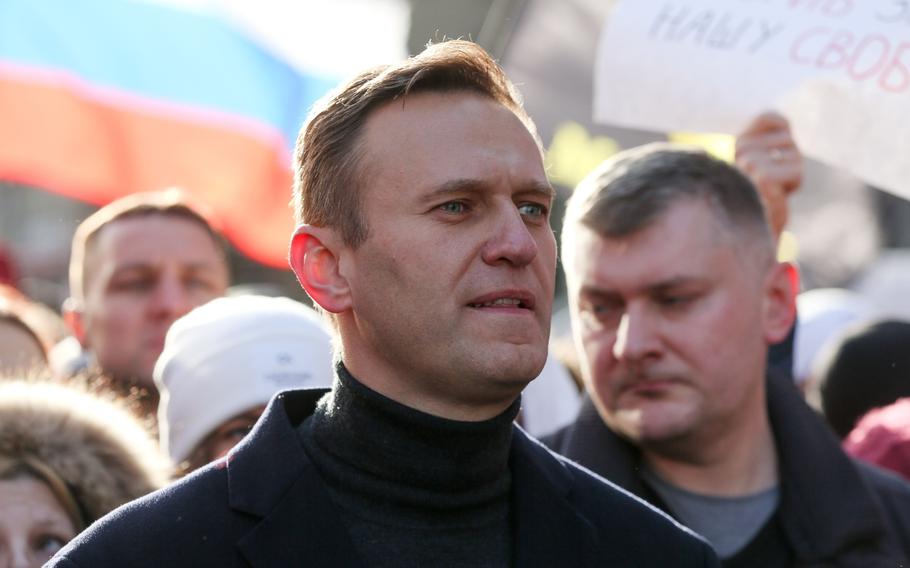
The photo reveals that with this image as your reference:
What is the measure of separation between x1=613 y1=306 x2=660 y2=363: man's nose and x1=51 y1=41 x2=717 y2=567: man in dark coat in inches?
32.3

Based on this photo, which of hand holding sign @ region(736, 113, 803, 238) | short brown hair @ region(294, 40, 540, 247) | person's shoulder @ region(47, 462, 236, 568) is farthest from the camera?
hand holding sign @ region(736, 113, 803, 238)

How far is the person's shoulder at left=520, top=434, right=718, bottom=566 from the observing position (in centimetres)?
266

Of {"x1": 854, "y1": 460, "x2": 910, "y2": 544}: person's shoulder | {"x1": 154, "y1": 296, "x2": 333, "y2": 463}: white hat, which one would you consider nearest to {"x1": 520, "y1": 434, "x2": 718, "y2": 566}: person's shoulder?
{"x1": 854, "y1": 460, "x2": 910, "y2": 544}: person's shoulder

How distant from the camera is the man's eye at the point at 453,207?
8.33ft

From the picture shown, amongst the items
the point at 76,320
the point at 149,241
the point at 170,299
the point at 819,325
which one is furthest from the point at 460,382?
the point at 819,325

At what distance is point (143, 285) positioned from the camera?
16.6 ft

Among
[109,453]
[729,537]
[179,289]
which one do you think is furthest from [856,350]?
[109,453]

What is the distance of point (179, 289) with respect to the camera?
5020mm

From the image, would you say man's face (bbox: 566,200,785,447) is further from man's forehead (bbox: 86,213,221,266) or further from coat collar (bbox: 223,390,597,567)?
man's forehead (bbox: 86,213,221,266)

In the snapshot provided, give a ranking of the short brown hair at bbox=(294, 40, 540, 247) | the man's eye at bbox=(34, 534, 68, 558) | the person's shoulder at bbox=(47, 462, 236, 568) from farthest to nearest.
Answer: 1. the man's eye at bbox=(34, 534, 68, 558)
2. the short brown hair at bbox=(294, 40, 540, 247)
3. the person's shoulder at bbox=(47, 462, 236, 568)

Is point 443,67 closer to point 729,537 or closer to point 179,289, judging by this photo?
point 729,537

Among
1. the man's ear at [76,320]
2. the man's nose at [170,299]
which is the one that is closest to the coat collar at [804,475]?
the man's nose at [170,299]

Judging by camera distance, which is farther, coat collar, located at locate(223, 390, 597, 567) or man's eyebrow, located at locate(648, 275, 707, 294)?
man's eyebrow, located at locate(648, 275, 707, 294)

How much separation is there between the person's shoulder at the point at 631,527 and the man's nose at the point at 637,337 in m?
0.74
